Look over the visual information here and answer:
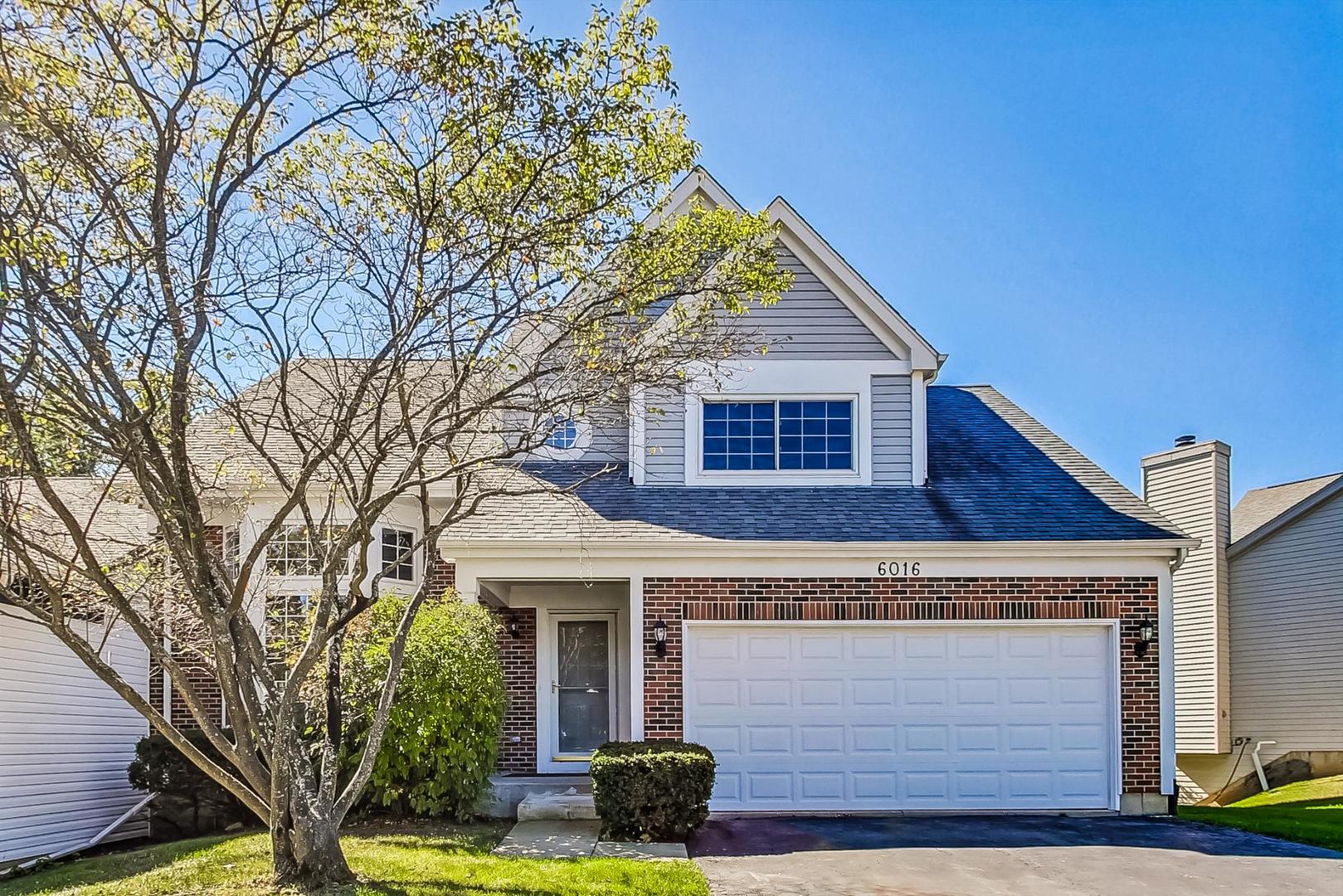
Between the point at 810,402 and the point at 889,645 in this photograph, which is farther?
the point at 810,402

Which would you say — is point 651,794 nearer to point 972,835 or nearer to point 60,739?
point 972,835

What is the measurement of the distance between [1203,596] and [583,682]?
1228 centimetres

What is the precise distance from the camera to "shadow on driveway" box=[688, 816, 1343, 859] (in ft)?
32.0

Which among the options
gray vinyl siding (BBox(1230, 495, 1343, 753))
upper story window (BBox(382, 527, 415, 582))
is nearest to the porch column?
upper story window (BBox(382, 527, 415, 582))

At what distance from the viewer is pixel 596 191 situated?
821cm

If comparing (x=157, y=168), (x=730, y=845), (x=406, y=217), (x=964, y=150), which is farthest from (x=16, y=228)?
(x=964, y=150)

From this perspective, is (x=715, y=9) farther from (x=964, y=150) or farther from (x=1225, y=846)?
(x=1225, y=846)

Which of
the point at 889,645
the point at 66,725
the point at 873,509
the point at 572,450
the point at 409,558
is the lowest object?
the point at 66,725

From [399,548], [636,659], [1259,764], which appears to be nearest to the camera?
[636,659]

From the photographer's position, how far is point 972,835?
10.4 metres

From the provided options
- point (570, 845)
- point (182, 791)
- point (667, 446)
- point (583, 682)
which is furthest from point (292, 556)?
point (570, 845)

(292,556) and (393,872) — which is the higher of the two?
(292,556)

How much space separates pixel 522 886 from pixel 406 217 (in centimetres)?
529

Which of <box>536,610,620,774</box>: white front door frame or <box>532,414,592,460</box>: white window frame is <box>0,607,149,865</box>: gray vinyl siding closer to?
<box>536,610,620,774</box>: white front door frame
